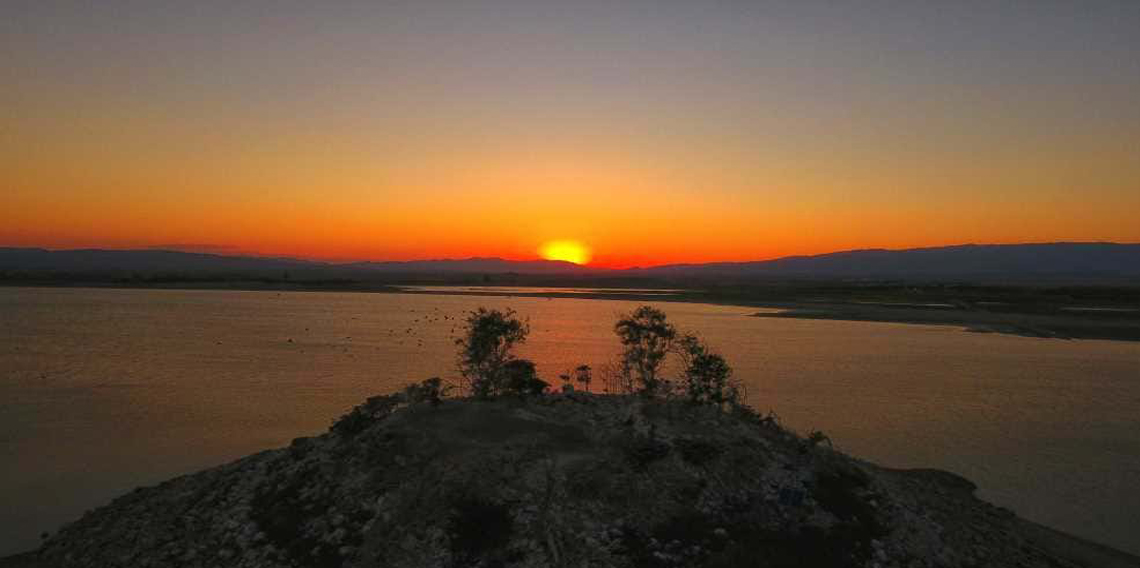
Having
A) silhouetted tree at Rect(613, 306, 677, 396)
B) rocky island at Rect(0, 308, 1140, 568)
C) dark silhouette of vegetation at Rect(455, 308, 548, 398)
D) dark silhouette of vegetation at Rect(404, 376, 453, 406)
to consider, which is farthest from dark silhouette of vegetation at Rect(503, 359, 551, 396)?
silhouetted tree at Rect(613, 306, 677, 396)

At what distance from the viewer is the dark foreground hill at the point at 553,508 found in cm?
1197

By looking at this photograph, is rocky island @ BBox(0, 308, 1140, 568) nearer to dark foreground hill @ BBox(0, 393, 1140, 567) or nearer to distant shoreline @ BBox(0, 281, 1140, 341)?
dark foreground hill @ BBox(0, 393, 1140, 567)

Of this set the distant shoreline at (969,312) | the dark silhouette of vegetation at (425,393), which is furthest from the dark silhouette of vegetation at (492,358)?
the distant shoreline at (969,312)

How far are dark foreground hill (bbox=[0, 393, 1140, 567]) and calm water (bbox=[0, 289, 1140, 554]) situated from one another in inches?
134

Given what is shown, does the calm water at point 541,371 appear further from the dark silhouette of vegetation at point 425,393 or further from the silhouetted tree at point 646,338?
the dark silhouette of vegetation at point 425,393

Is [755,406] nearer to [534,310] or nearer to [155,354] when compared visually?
[155,354]

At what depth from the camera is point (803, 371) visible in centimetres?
3575

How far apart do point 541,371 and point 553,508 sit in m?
22.7

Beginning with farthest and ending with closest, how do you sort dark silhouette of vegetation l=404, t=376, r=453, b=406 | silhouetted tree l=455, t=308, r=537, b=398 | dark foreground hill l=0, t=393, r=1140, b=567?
silhouetted tree l=455, t=308, r=537, b=398 → dark silhouette of vegetation l=404, t=376, r=453, b=406 → dark foreground hill l=0, t=393, r=1140, b=567

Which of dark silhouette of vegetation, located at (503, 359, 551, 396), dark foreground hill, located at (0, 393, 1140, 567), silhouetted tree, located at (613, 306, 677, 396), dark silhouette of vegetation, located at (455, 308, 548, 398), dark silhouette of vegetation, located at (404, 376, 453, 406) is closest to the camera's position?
dark foreground hill, located at (0, 393, 1140, 567)

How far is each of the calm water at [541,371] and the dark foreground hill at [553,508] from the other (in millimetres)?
3396

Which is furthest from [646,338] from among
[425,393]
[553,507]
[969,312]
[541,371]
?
[969,312]

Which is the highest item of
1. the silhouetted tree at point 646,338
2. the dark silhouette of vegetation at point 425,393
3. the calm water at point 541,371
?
the silhouetted tree at point 646,338

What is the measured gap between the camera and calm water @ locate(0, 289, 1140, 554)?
1892 cm
